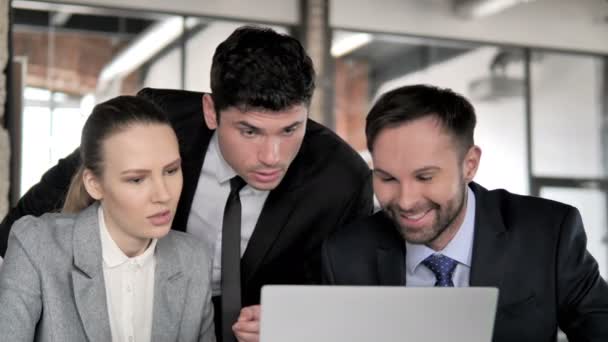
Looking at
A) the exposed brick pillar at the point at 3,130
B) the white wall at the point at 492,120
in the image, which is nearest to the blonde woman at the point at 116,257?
the exposed brick pillar at the point at 3,130

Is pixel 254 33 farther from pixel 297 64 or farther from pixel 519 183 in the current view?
pixel 519 183

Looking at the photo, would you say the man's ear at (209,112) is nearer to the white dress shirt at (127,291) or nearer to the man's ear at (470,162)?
the white dress shirt at (127,291)

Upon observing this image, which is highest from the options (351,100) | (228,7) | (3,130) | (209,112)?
(228,7)

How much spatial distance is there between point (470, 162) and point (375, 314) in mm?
852

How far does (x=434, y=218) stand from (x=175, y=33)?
16.8 ft

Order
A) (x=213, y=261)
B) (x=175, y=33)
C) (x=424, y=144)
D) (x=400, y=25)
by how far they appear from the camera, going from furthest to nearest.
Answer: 1. (x=400, y=25)
2. (x=175, y=33)
3. (x=213, y=261)
4. (x=424, y=144)

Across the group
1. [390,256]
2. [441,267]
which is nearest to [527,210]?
[441,267]

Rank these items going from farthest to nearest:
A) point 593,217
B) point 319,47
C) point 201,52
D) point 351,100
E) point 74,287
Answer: point 593,217 → point 351,100 → point 319,47 → point 201,52 → point 74,287

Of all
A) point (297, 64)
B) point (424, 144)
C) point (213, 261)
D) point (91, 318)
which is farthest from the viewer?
point (213, 261)

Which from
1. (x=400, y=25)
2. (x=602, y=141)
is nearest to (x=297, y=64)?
(x=400, y=25)

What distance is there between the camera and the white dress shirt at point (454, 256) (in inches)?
87.2

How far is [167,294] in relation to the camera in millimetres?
2064

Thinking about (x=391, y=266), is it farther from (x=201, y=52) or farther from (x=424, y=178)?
(x=201, y=52)

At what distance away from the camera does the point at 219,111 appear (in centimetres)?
235
